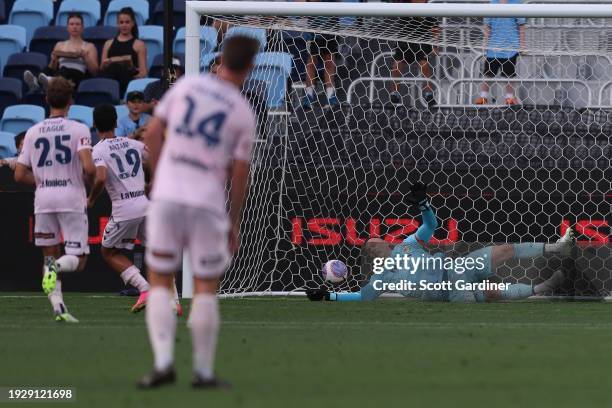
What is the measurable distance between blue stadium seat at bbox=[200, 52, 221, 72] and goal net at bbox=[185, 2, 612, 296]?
3 centimetres

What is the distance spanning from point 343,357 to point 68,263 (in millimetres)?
3574

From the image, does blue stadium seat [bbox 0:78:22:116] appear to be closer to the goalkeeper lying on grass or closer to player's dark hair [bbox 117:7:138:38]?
player's dark hair [bbox 117:7:138:38]

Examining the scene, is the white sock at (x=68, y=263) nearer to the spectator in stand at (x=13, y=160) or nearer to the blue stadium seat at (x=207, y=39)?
the spectator in stand at (x=13, y=160)

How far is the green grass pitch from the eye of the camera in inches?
229

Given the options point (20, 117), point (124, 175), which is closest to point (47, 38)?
point (20, 117)

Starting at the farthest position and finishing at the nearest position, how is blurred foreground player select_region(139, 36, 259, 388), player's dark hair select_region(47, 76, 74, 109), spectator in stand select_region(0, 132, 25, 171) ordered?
spectator in stand select_region(0, 132, 25, 171), player's dark hair select_region(47, 76, 74, 109), blurred foreground player select_region(139, 36, 259, 388)

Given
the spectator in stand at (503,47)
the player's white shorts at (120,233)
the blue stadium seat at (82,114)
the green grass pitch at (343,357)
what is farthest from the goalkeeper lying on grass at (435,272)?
the blue stadium seat at (82,114)

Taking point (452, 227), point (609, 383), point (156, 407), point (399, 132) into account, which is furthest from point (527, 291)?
point (156, 407)

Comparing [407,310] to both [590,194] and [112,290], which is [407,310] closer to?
[590,194]

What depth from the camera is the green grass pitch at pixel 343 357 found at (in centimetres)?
582

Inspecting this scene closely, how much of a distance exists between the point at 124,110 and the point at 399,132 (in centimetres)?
442

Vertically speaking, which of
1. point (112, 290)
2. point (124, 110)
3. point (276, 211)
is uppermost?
point (124, 110)

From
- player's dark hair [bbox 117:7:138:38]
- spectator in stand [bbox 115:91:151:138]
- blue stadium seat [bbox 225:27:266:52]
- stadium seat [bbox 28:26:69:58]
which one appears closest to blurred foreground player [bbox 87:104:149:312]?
blue stadium seat [bbox 225:27:266:52]

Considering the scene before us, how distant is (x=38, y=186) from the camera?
10.8 m
